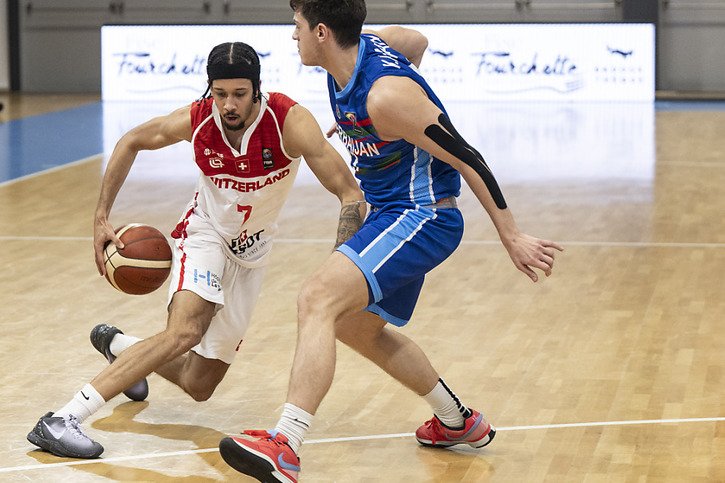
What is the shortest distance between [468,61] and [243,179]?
1551cm

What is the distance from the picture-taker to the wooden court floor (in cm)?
454

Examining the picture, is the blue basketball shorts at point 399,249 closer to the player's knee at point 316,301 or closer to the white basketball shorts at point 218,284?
the player's knee at point 316,301

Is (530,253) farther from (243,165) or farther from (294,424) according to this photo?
(243,165)

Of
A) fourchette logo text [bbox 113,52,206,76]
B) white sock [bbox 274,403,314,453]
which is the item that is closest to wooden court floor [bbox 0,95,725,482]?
white sock [bbox 274,403,314,453]

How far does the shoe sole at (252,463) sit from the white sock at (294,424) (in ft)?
0.43

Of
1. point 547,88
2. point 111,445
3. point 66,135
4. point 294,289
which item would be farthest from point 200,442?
point 547,88

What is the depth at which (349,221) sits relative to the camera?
444 cm

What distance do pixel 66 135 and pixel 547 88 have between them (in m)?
7.61

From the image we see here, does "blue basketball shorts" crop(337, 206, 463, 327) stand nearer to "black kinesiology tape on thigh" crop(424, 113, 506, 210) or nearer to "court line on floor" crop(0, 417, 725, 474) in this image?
"black kinesiology tape on thigh" crop(424, 113, 506, 210)

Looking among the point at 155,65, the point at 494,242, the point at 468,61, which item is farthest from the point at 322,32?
the point at 155,65

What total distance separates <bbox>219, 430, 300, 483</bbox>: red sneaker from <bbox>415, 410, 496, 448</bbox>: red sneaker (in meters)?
0.90

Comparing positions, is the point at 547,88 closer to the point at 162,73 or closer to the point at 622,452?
the point at 162,73

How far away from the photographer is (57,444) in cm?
450

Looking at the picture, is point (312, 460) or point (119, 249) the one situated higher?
point (119, 249)
